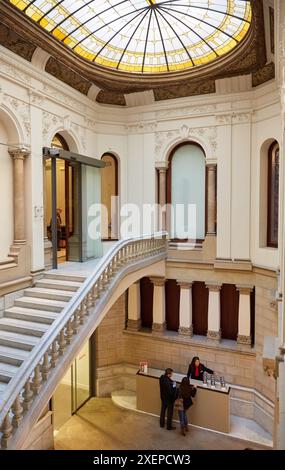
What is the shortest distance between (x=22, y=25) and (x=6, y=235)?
505 centimetres

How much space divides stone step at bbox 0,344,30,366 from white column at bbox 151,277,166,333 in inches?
258

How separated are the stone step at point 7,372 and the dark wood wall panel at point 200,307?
7.45 metres

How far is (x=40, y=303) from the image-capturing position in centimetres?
801

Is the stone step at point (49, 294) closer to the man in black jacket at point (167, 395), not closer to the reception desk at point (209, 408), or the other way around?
the man in black jacket at point (167, 395)

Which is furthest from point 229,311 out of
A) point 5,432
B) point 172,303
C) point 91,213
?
point 5,432

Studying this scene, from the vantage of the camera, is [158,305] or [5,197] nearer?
[5,197]

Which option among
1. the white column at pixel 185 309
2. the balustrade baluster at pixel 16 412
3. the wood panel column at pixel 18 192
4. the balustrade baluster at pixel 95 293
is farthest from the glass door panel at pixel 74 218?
the balustrade baluster at pixel 16 412

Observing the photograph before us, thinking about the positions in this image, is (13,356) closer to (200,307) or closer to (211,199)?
(200,307)

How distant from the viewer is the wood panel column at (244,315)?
11.3 meters

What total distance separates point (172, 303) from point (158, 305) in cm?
56

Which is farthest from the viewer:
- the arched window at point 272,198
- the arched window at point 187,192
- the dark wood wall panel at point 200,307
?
the arched window at point 187,192

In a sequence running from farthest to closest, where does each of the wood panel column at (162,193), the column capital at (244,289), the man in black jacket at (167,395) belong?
the wood panel column at (162,193), the column capital at (244,289), the man in black jacket at (167,395)

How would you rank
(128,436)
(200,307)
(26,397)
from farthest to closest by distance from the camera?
(200,307) → (128,436) → (26,397)

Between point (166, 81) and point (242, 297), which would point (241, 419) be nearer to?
point (242, 297)
